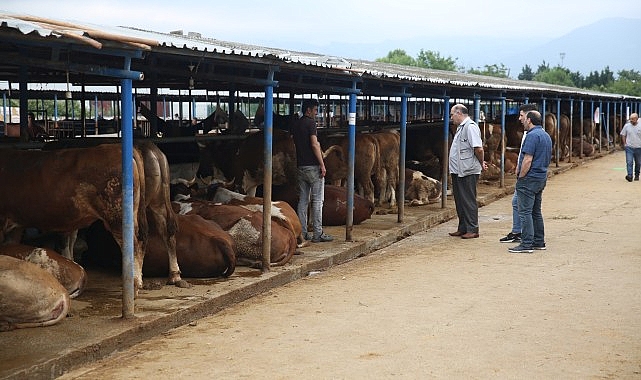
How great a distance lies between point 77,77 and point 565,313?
10209 millimetres

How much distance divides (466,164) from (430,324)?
6.12 metres

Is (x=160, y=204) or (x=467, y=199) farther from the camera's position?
(x=467, y=199)

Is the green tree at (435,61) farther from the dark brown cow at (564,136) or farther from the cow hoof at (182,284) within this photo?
the cow hoof at (182,284)

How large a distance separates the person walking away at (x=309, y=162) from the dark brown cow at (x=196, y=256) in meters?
2.84

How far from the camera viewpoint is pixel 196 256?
32.0 feet

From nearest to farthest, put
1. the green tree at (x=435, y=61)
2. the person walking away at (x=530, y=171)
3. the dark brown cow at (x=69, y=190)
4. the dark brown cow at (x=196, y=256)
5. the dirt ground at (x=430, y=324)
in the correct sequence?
the dirt ground at (x=430, y=324)
the dark brown cow at (x=69, y=190)
the dark brown cow at (x=196, y=256)
the person walking away at (x=530, y=171)
the green tree at (x=435, y=61)

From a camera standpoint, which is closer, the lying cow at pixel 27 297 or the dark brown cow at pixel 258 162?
the lying cow at pixel 27 297

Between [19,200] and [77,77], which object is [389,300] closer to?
[19,200]

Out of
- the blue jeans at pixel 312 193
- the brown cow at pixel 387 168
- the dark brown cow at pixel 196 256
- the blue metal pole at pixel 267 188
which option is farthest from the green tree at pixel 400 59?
the dark brown cow at pixel 196 256

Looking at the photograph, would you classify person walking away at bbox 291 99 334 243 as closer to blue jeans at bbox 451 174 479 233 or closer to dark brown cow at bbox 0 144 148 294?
blue jeans at bbox 451 174 479 233

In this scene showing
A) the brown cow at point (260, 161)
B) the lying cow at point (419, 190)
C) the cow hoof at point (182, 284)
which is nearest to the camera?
the cow hoof at point (182, 284)

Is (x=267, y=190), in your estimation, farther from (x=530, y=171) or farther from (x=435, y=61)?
(x=435, y=61)

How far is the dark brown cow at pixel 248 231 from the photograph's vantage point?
10688 mm

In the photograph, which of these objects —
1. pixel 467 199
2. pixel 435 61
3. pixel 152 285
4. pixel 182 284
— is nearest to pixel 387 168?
pixel 467 199
